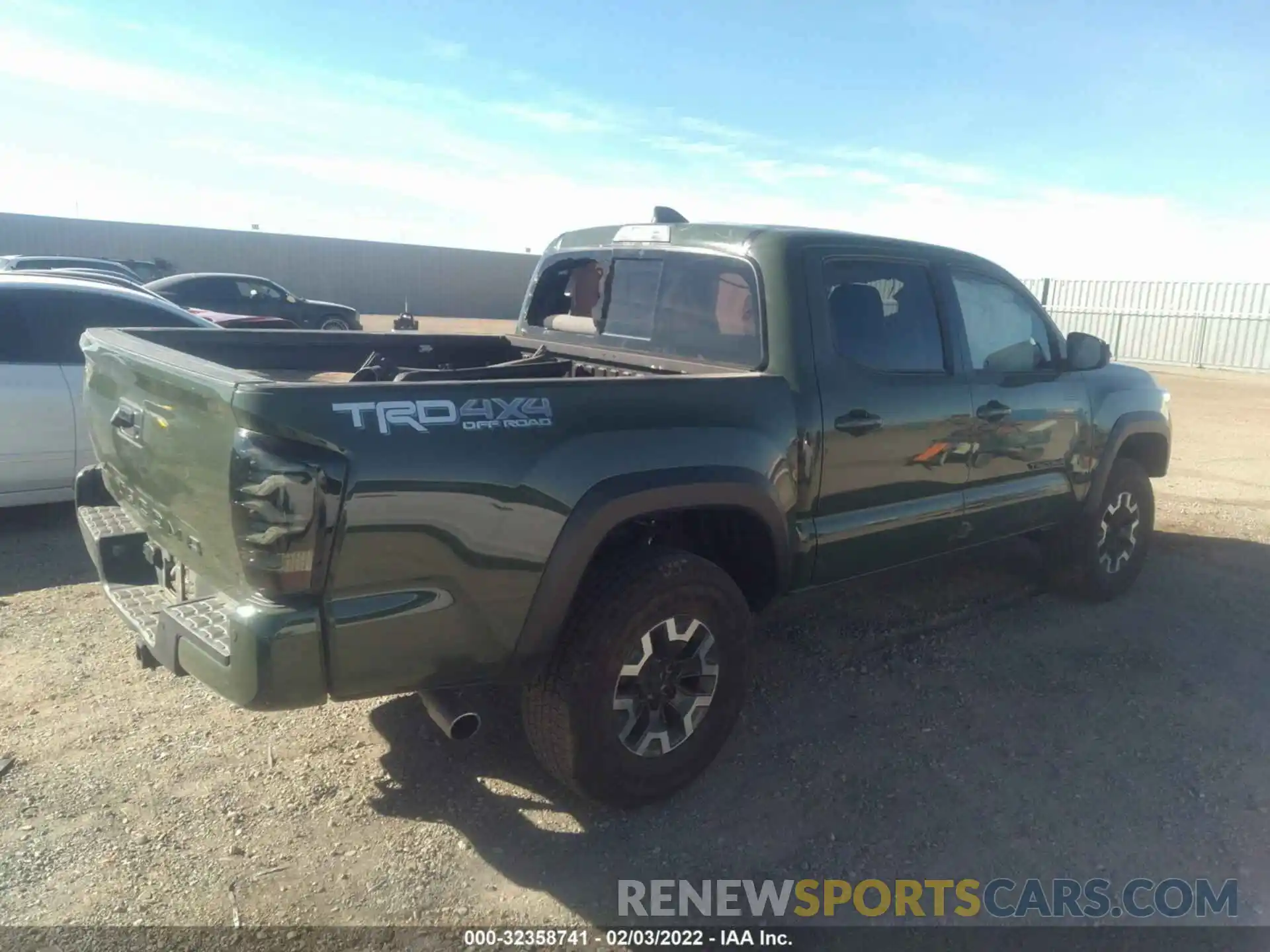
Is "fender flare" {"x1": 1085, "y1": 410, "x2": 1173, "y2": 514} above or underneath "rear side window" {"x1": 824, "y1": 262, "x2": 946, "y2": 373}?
underneath

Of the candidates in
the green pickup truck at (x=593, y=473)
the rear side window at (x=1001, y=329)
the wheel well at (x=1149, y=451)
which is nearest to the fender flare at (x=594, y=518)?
the green pickup truck at (x=593, y=473)

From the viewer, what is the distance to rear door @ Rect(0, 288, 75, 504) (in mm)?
5645

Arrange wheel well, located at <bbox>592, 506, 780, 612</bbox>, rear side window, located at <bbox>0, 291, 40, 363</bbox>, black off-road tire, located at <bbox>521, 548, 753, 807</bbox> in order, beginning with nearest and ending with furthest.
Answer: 1. black off-road tire, located at <bbox>521, 548, 753, 807</bbox>
2. wheel well, located at <bbox>592, 506, 780, 612</bbox>
3. rear side window, located at <bbox>0, 291, 40, 363</bbox>

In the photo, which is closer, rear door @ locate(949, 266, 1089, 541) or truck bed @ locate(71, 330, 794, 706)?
truck bed @ locate(71, 330, 794, 706)

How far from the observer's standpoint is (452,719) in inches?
110

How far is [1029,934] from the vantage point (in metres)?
2.77

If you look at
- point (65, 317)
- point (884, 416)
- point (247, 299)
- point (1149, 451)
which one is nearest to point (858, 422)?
point (884, 416)

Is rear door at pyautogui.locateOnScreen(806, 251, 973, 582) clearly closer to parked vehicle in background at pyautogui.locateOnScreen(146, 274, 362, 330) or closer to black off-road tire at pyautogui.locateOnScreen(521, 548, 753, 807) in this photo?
black off-road tire at pyautogui.locateOnScreen(521, 548, 753, 807)

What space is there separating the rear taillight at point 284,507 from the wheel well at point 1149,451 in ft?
15.5

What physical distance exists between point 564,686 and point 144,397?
1606mm

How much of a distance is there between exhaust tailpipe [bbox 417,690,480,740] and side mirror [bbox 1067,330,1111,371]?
11.7 ft

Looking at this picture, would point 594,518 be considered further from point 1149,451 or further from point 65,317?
point 65,317

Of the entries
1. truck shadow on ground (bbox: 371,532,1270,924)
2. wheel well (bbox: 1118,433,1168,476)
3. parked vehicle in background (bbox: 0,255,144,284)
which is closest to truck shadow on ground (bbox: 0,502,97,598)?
truck shadow on ground (bbox: 371,532,1270,924)

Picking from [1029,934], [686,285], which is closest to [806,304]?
[686,285]
